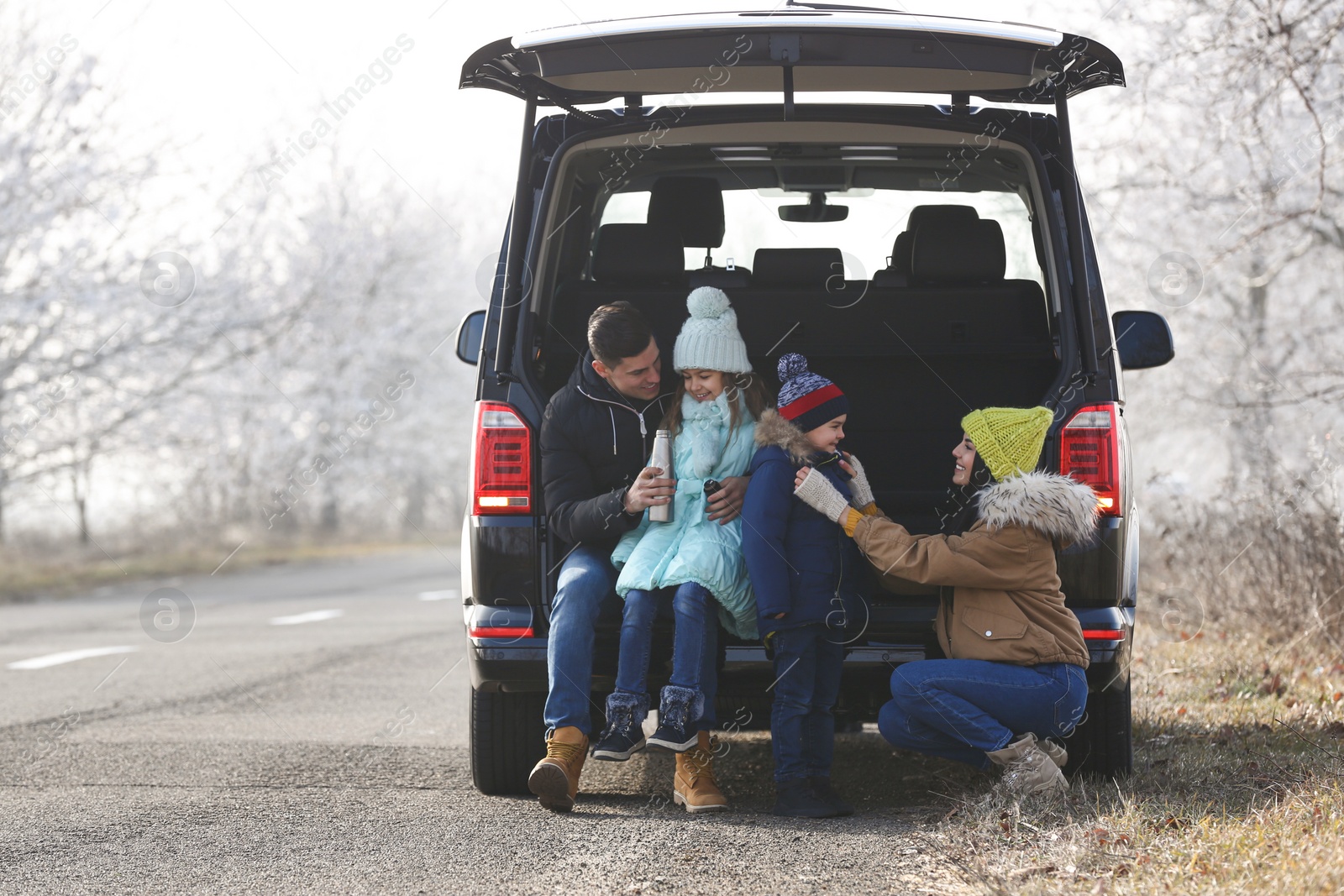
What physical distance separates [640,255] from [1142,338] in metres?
1.79

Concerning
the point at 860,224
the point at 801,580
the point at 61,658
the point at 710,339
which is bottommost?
the point at 61,658

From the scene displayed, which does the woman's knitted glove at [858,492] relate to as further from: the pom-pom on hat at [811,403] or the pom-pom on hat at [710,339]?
the pom-pom on hat at [710,339]

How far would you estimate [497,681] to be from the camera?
190 inches

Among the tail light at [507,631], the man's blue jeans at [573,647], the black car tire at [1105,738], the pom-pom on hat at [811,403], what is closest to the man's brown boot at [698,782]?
the man's blue jeans at [573,647]

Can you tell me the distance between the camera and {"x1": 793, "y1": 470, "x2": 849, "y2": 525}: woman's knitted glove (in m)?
4.65

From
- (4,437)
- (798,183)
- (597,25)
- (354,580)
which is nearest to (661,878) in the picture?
(597,25)

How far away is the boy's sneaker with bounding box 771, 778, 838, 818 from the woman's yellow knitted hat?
3.60ft

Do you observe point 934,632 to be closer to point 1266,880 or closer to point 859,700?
point 859,700

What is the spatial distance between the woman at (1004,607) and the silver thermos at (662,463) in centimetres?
44

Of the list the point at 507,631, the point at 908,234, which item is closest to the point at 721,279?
the point at 908,234

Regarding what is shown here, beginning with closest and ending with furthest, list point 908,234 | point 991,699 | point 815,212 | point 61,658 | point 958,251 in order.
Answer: point 991,699, point 958,251, point 908,234, point 815,212, point 61,658

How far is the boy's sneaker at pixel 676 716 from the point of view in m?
4.61

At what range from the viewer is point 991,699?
455 cm

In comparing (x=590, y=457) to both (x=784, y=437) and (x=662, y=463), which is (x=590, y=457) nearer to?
(x=662, y=463)
